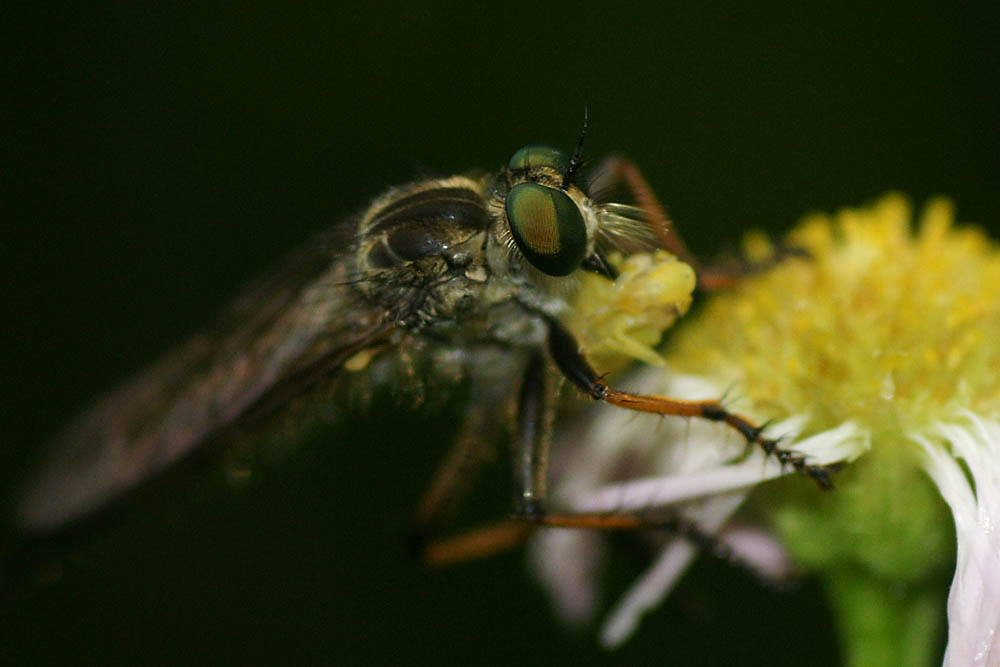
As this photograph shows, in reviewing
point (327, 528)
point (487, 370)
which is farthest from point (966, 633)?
point (327, 528)

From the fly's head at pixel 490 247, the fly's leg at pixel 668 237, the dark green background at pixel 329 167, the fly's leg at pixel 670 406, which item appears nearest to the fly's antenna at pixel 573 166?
the fly's head at pixel 490 247

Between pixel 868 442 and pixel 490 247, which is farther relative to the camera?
pixel 490 247

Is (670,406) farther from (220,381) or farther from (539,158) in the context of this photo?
(220,381)

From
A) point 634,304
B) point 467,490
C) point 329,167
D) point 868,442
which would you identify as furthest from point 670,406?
point 329,167

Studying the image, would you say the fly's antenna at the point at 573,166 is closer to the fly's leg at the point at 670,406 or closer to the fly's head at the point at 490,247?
the fly's head at the point at 490,247

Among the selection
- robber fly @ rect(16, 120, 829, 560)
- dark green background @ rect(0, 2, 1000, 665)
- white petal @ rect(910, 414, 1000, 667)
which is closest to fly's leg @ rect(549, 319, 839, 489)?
robber fly @ rect(16, 120, 829, 560)
